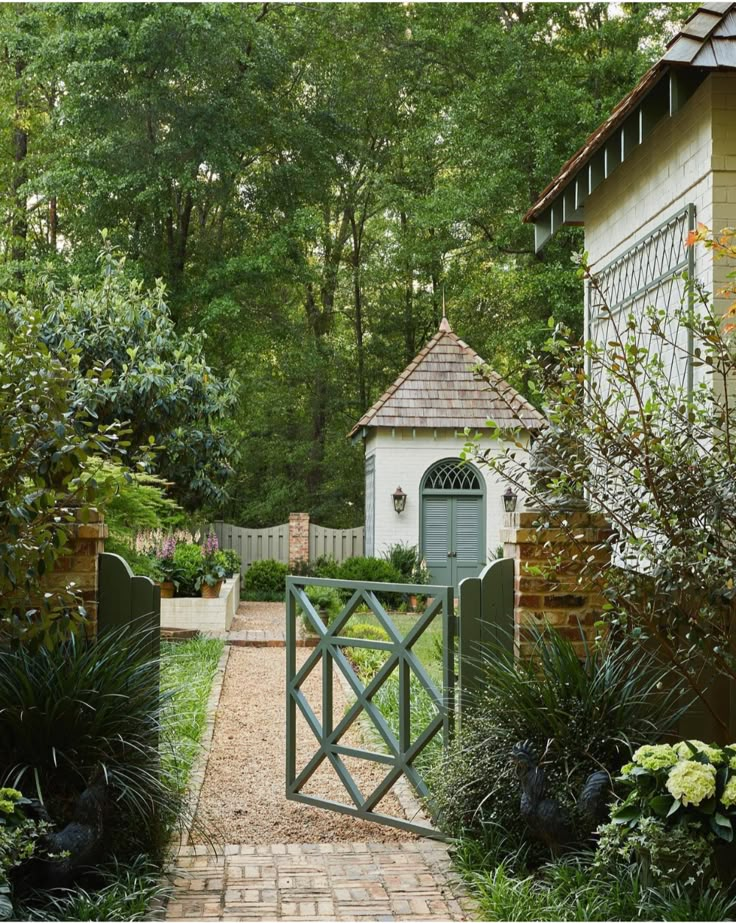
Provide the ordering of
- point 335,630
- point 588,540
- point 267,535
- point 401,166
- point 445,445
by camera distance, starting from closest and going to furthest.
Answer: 1. point 588,540
2. point 335,630
3. point 445,445
4. point 267,535
5. point 401,166

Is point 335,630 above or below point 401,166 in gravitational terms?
below

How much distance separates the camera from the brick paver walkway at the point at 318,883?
4605 mm

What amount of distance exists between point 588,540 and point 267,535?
65.2 ft

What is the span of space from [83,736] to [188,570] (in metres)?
11.7

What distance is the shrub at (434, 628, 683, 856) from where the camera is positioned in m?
4.99

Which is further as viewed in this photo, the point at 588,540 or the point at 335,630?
the point at 335,630

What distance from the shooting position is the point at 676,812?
4.23 meters

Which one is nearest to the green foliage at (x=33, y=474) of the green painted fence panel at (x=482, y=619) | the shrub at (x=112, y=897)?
the shrub at (x=112, y=897)

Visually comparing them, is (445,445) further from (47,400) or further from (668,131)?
(47,400)

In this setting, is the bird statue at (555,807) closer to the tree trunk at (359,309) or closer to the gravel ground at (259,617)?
the gravel ground at (259,617)

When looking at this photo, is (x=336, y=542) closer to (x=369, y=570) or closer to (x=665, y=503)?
(x=369, y=570)

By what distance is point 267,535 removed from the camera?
25.2 metres

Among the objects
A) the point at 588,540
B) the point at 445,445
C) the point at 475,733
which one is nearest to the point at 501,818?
the point at 475,733

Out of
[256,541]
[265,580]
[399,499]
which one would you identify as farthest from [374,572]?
[256,541]
